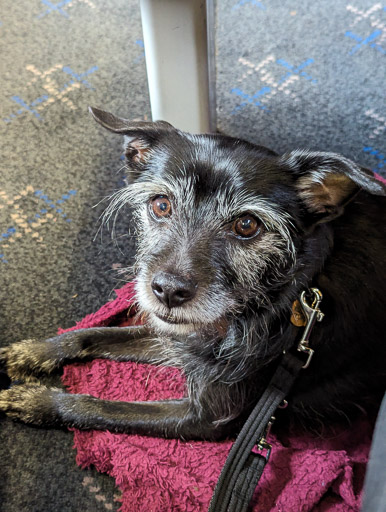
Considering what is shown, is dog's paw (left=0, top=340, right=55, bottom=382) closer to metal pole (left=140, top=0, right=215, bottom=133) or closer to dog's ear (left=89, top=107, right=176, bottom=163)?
dog's ear (left=89, top=107, right=176, bottom=163)

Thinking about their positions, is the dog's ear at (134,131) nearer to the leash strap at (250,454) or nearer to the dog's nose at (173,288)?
the dog's nose at (173,288)

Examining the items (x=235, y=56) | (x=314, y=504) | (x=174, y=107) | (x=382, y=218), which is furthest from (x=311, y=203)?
(x=235, y=56)

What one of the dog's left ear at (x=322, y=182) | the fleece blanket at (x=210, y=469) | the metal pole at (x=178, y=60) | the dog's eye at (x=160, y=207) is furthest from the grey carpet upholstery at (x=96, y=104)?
the dog's left ear at (x=322, y=182)

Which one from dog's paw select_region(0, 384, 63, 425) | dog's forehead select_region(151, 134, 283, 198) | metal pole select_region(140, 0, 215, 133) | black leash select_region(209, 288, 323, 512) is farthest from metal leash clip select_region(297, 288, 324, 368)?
metal pole select_region(140, 0, 215, 133)

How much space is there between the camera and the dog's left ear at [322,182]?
5.32 feet

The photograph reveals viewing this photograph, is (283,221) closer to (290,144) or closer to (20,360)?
(20,360)

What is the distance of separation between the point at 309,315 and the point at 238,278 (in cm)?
25

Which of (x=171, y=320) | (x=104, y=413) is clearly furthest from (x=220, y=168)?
(x=104, y=413)

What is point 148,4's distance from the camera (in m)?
2.42

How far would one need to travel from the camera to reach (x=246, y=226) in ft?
5.80

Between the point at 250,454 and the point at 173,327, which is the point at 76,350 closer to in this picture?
the point at 173,327

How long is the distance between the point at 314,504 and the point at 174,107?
192 cm

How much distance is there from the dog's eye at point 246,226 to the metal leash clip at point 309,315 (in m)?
0.26

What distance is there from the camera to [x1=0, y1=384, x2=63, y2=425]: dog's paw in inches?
81.0
